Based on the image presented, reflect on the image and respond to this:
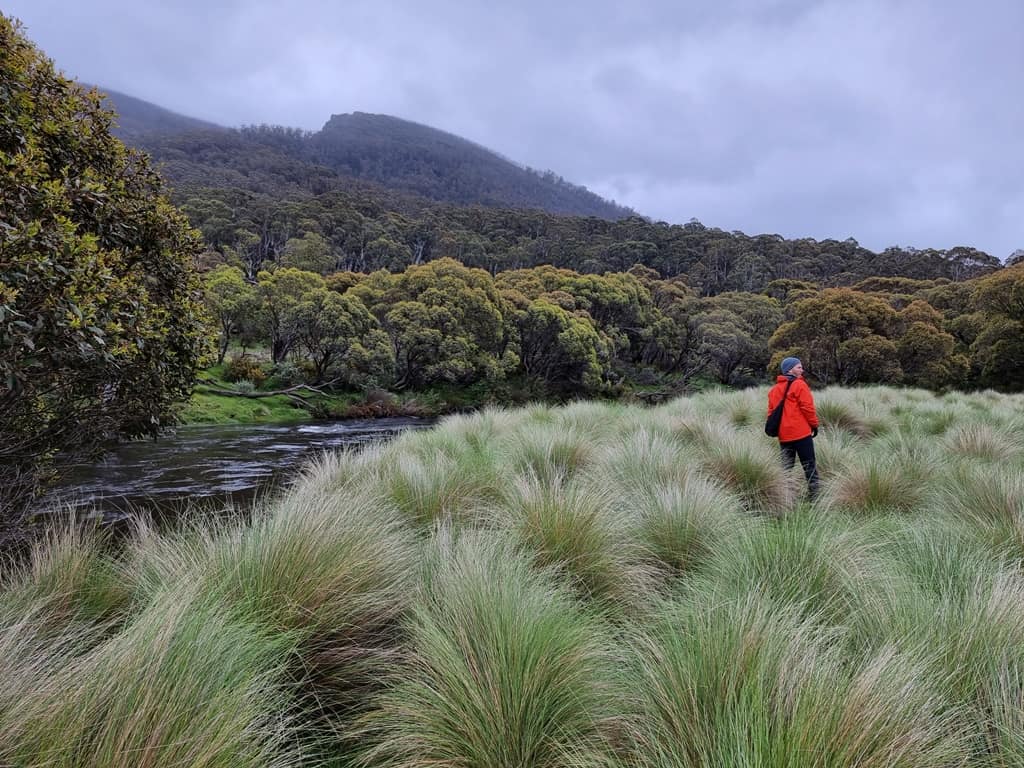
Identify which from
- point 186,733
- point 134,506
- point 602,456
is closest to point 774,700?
point 186,733

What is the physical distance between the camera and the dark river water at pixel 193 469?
7980 millimetres

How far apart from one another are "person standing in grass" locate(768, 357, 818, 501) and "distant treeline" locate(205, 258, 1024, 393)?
67.2ft

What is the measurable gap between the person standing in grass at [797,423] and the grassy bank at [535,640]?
1467 millimetres

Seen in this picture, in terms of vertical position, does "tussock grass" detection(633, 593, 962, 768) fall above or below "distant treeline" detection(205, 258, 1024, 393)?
below

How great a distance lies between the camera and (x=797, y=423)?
18.7 ft

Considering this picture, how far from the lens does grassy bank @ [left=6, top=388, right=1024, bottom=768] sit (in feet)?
4.60

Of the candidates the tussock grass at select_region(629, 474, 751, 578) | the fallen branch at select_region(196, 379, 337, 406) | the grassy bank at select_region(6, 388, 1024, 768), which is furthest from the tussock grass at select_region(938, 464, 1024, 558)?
the fallen branch at select_region(196, 379, 337, 406)

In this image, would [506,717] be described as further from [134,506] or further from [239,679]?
[134,506]

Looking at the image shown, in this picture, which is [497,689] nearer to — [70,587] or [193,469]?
[70,587]

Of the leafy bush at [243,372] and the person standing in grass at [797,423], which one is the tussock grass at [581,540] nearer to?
the person standing in grass at [797,423]

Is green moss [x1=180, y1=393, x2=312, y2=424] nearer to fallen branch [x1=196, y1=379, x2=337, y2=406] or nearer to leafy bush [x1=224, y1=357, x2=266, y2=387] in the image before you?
fallen branch [x1=196, y1=379, x2=337, y2=406]

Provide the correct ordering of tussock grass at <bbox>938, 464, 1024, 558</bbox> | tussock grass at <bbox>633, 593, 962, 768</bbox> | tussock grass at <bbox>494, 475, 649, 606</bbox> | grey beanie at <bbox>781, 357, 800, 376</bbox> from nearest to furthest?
1. tussock grass at <bbox>633, 593, 962, 768</bbox>
2. tussock grass at <bbox>494, 475, 649, 606</bbox>
3. tussock grass at <bbox>938, 464, 1024, 558</bbox>
4. grey beanie at <bbox>781, 357, 800, 376</bbox>

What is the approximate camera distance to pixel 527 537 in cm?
335

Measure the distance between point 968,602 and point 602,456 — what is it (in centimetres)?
414
